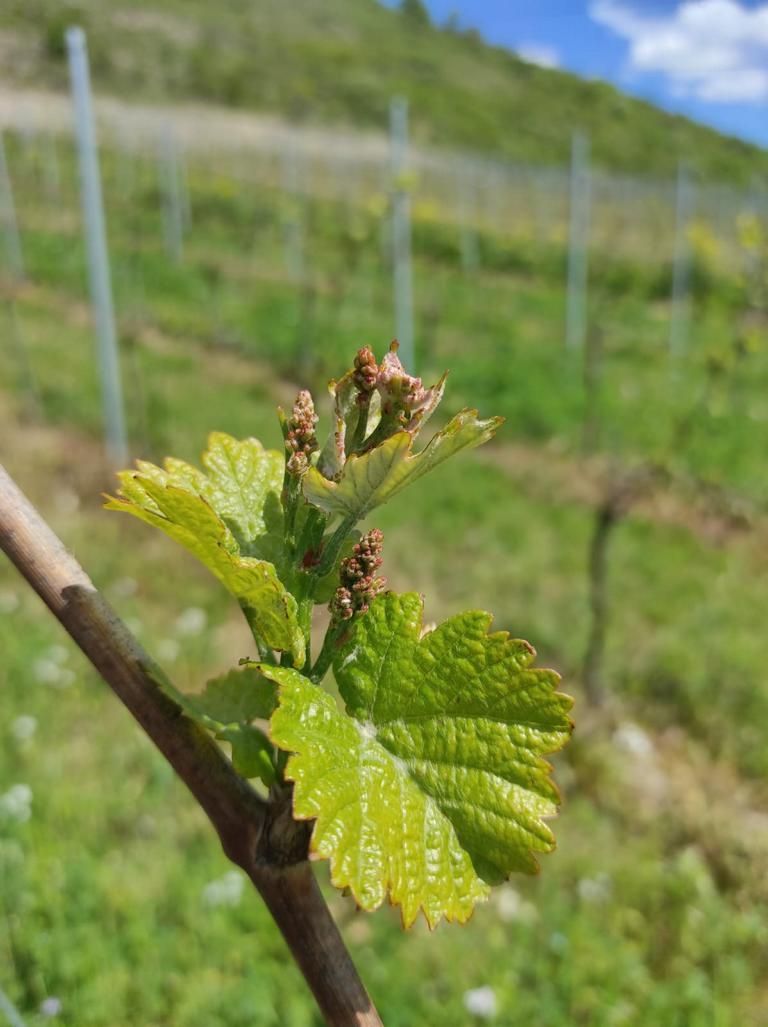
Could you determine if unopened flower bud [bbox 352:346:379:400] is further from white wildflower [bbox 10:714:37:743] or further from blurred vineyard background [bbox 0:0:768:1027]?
white wildflower [bbox 10:714:37:743]

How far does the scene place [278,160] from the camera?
1079 inches

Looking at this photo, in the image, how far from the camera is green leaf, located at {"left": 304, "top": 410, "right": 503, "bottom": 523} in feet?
1.28

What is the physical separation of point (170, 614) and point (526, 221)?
21887 millimetres

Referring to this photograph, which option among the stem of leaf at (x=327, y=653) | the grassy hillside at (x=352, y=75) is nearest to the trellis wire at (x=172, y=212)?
the grassy hillside at (x=352, y=75)

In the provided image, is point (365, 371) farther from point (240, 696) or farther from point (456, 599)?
point (456, 599)

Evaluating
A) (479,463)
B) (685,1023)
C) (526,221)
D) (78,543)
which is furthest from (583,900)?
(526,221)

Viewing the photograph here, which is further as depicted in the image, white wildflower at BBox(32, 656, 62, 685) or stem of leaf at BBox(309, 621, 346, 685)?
white wildflower at BBox(32, 656, 62, 685)

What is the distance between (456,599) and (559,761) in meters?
1.36

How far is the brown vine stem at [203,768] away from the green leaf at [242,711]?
0.06ft

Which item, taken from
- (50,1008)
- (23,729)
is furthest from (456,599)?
(50,1008)

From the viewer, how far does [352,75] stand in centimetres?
4112

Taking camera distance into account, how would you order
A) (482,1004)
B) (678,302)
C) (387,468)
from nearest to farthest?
(387,468)
(482,1004)
(678,302)

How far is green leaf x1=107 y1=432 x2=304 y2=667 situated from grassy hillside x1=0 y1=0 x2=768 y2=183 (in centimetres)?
748

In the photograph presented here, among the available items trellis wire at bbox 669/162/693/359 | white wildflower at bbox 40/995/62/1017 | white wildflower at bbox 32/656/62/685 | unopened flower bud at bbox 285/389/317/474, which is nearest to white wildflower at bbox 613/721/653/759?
white wildflower at bbox 32/656/62/685
